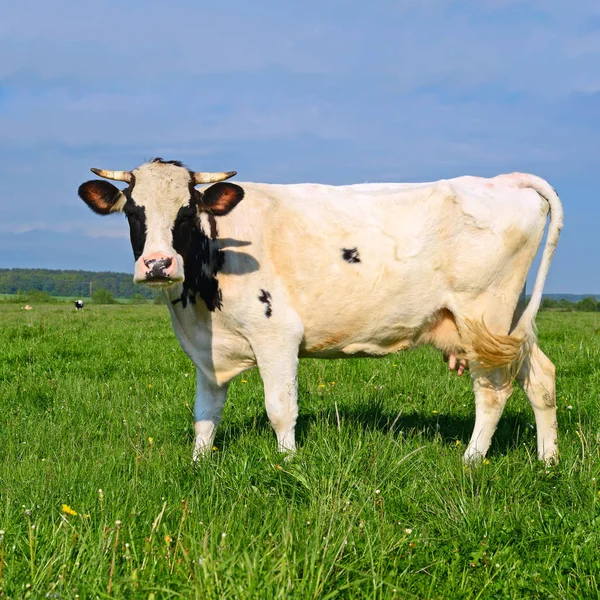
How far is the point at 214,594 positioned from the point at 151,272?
2.76 metres

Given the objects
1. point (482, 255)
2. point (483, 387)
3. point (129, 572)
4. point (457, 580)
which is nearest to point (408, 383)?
point (483, 387)

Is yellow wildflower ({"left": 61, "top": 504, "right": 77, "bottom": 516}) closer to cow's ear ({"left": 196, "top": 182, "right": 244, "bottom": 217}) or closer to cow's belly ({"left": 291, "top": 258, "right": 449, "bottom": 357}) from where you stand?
cow's belly ({"left": 291, "top": 258, "right": 449, "bottom": 357})

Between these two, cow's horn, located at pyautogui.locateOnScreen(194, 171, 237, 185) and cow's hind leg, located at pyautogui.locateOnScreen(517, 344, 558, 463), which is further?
cow's hind leg, located at pyautogui.locateOnScreen(517, 344, 558, 463)

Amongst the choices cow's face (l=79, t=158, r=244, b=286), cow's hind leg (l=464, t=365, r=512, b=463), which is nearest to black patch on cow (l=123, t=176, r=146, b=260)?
cow's face (l=79, t=158, r=244, b=286)

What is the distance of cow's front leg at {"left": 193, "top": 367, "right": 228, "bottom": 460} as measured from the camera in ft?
21.0

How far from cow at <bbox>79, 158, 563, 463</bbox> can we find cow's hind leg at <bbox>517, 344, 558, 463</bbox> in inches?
0.5

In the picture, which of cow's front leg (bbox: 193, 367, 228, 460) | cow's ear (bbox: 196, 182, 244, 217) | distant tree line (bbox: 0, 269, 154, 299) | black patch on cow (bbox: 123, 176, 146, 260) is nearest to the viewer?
black patch on cow (bbox: 123, 176, 146, 260)

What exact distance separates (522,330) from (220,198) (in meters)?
3.06

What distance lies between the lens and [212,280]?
6016 mm

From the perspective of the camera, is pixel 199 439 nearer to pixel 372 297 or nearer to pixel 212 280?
pixel 212 280

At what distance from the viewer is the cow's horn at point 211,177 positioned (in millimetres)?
6051

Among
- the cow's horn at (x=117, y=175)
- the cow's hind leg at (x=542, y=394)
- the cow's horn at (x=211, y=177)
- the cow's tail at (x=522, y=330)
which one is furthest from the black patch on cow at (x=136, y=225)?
the cow's hind leg at (x=542, y=394)

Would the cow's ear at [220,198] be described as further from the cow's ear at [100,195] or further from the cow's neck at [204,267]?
the cow's ear at [100,195]

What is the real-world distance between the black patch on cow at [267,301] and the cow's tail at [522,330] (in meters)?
1.84
